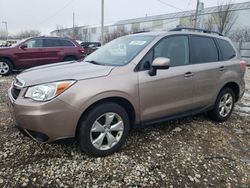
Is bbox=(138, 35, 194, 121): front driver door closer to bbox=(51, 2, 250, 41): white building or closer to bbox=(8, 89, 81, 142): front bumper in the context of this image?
bbox=(8, 89, 81, 142): front bumper

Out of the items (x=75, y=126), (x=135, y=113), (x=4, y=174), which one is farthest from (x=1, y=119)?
(x=135, y=113)

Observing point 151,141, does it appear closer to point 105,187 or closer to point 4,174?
point 105,187

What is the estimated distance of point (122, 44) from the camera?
4.30 meters

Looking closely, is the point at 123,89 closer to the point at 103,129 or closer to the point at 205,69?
the point at 103,129

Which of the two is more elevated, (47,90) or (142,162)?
(47,90)

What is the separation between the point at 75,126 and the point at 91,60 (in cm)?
144

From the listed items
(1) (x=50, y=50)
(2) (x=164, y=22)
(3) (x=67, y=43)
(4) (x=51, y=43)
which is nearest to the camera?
(1) (x=50, y=50)

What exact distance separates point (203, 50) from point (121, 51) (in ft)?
5.07

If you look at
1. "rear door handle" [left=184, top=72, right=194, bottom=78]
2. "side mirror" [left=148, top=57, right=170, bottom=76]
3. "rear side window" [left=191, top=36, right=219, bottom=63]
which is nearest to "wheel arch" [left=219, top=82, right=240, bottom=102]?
"rear side window" [left=191, top=36, right=219, bottom=63]

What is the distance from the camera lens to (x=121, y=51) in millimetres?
4109

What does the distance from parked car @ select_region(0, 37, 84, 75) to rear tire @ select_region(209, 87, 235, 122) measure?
771 centimetres

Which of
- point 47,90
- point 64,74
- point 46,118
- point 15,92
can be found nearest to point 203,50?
point 64,74

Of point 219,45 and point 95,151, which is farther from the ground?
point 219,45

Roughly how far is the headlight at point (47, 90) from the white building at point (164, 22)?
78.4 ft
